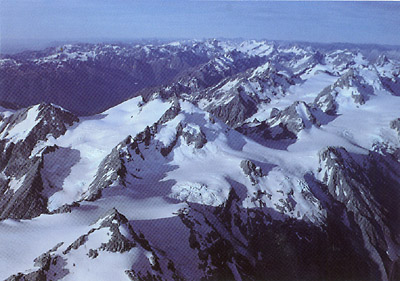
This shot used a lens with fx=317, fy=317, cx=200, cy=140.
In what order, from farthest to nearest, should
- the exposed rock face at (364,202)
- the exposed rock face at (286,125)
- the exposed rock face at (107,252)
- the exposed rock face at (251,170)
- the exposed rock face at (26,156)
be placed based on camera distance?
the exposed rock face at (286,125) < the exposed rock face at (364,202) < the exposed rock face at (251,170) < the exposed rock face at (26,156) < the exposed rock face at (107,252)

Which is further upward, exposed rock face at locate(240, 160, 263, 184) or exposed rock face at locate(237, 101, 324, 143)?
exposed rock face at locate(240, 160, 263, 184)

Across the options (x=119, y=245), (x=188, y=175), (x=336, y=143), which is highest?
(x=119, y=245)

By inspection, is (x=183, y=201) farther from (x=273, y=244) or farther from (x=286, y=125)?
(x=286, y=125)

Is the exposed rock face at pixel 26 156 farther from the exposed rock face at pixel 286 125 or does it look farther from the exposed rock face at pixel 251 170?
the exposed rock face at pixel 286 125

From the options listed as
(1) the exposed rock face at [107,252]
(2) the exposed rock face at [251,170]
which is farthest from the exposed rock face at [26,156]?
(2) the exposed rock face at [251,170]

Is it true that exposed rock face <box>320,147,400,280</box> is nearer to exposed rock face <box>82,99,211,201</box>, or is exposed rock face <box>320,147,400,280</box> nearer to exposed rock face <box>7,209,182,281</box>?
exposed rock face <box>82,99,211,201</box>

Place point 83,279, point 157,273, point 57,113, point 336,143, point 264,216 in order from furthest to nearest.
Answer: point 336,143 < point 57,113 < point 264,216 < point 157,273 < point 83,279

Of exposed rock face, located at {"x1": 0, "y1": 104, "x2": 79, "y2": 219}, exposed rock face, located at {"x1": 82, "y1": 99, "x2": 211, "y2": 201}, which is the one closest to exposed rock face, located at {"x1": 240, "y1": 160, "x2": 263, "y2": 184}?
exposed rock face, located at {"x1": 82, "y1": 99, "x2": 211, "y2": 201}

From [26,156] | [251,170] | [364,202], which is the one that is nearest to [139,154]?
[251,170]

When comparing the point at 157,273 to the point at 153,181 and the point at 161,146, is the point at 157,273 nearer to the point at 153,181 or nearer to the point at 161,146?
the point at 153,181

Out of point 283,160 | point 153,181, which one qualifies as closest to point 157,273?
point 153,181

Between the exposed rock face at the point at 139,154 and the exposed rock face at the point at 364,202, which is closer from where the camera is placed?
the exposed rock face at the point at 139,154
